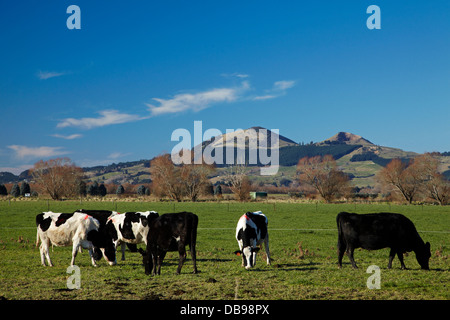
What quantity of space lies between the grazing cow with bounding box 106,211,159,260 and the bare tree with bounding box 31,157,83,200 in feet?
316

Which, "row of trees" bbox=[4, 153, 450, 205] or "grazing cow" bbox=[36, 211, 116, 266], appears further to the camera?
"row of trees" bbox=[4, 153, 450, 205]

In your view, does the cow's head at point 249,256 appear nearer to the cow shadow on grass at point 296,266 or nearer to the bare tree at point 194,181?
the cow shadow on grass at point 296,266

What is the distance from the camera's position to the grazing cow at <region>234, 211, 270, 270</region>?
14.9 m

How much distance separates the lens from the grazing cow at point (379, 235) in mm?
14891

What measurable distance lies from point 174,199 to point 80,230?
8033 centimetres

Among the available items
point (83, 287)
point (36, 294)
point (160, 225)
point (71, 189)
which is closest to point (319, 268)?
point (160, 225)

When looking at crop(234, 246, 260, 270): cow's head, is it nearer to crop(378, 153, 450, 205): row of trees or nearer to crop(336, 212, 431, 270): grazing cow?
crop(336, 212, 431, 270): grazing cow

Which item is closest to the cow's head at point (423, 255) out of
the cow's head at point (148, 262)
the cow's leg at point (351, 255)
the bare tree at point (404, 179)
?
the cow's leg at point (351, 255)

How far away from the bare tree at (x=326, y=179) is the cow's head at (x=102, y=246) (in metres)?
80.4

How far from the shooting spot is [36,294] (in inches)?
439

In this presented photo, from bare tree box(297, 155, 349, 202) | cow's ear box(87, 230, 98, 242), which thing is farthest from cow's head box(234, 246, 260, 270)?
bare tree box(297, 155, 349, 202)

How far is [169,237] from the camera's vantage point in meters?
14.3
